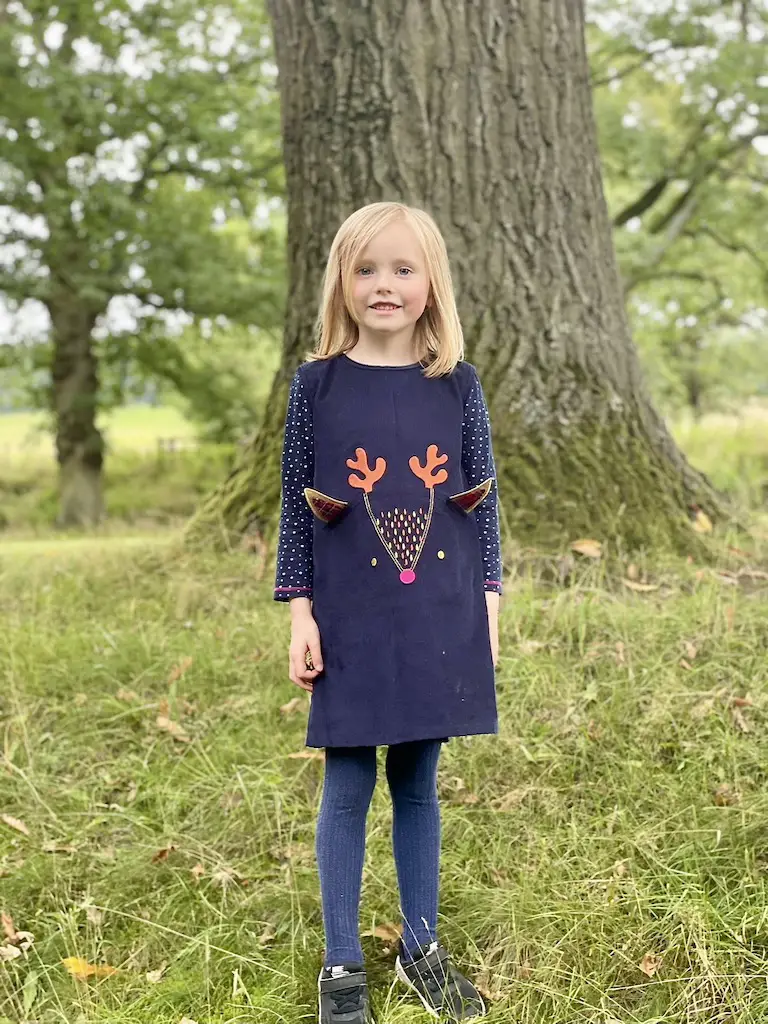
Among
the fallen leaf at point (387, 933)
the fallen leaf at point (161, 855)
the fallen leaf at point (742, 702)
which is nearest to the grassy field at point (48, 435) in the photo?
the fallen leaf at point (161, 855)

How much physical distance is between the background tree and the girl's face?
1113 centimetres

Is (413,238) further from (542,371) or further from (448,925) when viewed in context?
(542,371)

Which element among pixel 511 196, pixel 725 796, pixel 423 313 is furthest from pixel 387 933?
pixel 511 196

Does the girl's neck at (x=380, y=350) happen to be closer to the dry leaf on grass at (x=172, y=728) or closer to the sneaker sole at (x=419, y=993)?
the sneaker sole at (x=419, y=993)

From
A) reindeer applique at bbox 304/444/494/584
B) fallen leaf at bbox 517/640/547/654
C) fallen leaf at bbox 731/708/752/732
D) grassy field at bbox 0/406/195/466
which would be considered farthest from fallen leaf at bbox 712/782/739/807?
grassy field at bbox 0/406/195/466

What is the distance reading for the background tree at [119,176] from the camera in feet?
41.3

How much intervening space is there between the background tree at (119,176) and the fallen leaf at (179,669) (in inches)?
402

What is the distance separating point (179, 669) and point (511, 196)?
2.33 metres

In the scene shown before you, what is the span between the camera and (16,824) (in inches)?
116

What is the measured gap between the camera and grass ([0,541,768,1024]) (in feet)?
7.57

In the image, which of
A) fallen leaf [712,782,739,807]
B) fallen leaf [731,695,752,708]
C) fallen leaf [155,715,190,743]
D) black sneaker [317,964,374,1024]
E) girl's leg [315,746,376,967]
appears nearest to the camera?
black sneaker [317,964,374,1024]

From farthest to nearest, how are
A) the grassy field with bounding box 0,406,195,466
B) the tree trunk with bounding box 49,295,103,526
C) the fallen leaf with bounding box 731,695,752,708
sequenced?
the grassy field with bounding box 0,406,195,466
the tree trunk with bounding box 49,295,103,526
the fallen leaf with bounding box 731,695,752,708

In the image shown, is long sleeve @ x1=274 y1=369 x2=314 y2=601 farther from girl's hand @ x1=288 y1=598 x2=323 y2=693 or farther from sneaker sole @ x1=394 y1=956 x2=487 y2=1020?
sneaker sole @ x1=394 y1=956 x2=487 y2=1020

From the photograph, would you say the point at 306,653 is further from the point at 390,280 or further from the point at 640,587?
the point at 640,587
